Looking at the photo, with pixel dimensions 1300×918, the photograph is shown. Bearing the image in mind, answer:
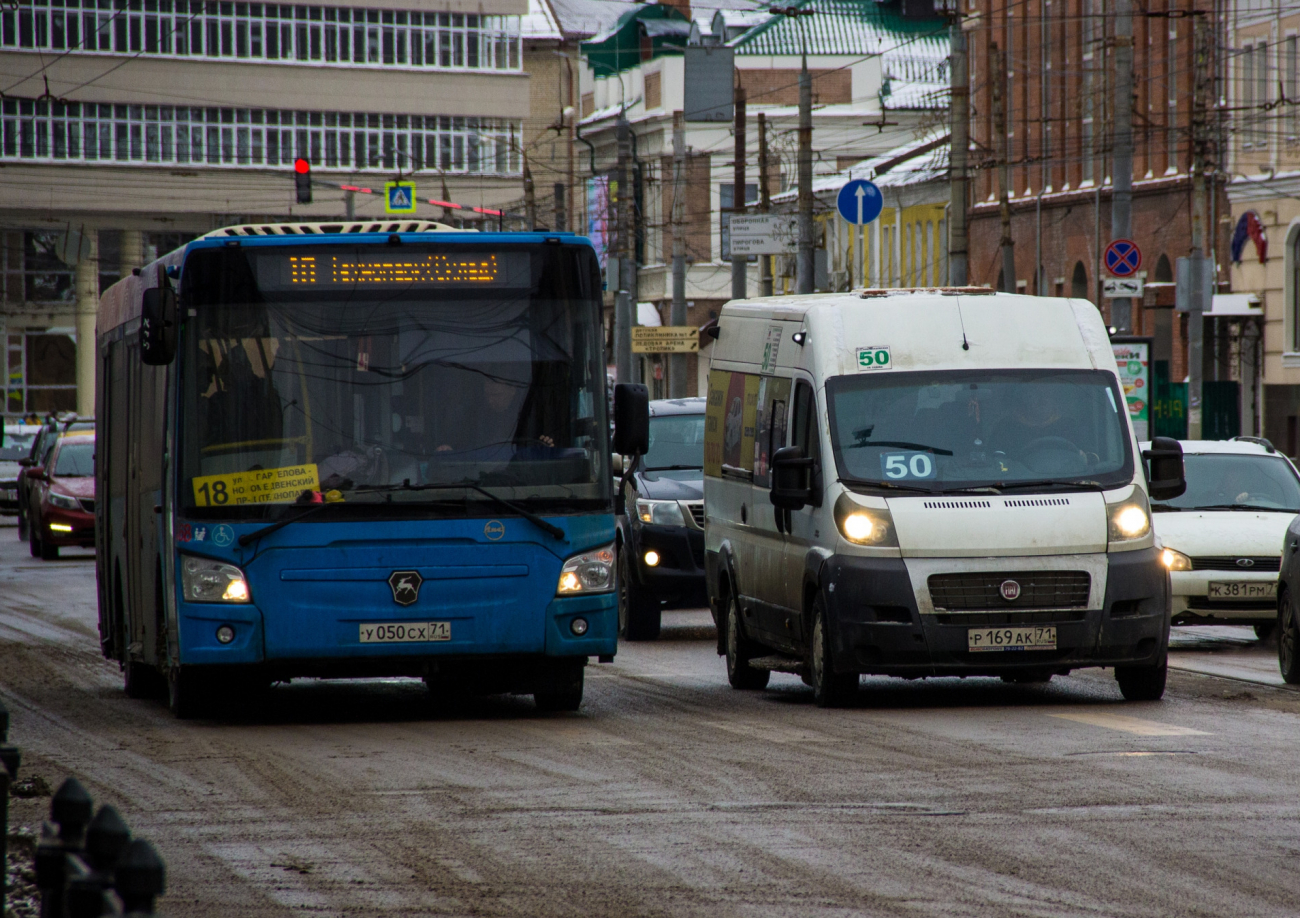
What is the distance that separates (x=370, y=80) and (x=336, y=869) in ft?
253

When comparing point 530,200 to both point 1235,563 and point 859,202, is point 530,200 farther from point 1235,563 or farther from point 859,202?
point 1235,563

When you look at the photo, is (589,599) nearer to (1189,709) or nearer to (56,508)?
(1189,709)

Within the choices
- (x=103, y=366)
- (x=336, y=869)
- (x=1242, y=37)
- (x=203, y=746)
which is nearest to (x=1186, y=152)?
(x=1242, y=37)

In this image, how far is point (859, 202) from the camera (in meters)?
33.1

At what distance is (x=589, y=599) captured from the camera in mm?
13125

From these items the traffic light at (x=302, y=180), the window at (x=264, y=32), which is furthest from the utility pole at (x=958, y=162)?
the window at (x=264, y=32)

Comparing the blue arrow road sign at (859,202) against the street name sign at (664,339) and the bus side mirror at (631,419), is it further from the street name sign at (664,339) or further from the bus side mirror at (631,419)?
the bus side mirror at (631,419)

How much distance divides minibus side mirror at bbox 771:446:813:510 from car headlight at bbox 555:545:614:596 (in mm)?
1321

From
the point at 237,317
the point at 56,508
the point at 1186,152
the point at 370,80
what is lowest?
the point at 56,508

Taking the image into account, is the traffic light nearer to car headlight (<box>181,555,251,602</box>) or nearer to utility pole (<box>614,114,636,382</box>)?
utility pole (<box>614,114,636,382</box>)

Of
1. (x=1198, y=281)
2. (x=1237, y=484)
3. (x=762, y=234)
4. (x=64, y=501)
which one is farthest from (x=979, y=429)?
(x=762, y=234)

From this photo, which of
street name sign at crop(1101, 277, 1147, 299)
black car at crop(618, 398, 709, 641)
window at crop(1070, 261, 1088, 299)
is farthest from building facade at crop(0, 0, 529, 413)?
black car at crop(618, 398, 709, 641)

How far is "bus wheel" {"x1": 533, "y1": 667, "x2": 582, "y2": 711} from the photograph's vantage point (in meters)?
13.5

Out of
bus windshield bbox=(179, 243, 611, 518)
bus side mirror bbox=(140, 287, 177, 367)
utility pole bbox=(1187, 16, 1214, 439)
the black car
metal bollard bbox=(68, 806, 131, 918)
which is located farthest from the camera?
utility pole bbox=(1187, 16, 1214, 439)
